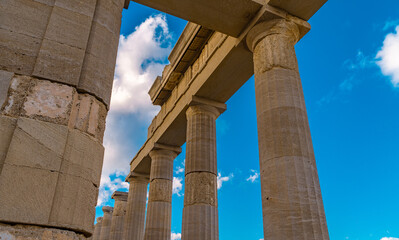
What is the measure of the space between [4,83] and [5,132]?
2.21 feet

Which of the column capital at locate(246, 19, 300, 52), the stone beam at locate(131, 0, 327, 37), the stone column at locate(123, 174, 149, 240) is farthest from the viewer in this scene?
the stone column at locate(123, 174, 149, 240)

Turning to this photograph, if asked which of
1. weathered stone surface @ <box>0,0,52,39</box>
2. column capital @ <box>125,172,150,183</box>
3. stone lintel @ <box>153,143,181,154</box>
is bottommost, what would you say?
weathered stone surface @ <box>0,0,52,39</box>

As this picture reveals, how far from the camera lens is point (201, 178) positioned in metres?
14.5

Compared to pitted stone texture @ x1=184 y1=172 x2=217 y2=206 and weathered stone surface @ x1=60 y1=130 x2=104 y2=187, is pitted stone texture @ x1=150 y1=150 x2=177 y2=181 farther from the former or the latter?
weathered stone surface @ x1=60 y1=130 x2=104 y2=187

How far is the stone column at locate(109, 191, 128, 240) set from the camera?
2800 cm

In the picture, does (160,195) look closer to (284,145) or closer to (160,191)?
(160,191)

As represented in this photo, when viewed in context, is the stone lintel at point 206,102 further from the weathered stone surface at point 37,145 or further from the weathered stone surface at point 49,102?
the weathered stone surface at point 37,145

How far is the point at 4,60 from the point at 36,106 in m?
0.83

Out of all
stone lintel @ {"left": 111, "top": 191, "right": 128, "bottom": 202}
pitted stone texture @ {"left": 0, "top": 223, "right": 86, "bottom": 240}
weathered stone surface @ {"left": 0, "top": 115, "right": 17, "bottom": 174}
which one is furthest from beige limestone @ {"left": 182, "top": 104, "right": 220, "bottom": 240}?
stone lintel @ {"left": 111, "top": 191, "right": 128, "bottom": 202}

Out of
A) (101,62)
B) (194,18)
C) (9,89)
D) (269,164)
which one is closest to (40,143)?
(9,89)

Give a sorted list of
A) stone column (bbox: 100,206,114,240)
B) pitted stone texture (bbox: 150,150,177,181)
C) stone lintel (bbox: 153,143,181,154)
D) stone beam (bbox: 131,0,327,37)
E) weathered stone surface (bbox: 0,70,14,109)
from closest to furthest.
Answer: weathered stone surface (bbox: 0,70,14,109) < stone beam (bbox: 131,0,327,37) < pitted stone texture (bbox: 150,150,177,181) < stone lintel (bbox: 153,143,181,154) < stone column (bbox: 100,206,114,240)

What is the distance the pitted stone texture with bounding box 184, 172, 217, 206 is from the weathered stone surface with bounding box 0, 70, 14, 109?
1093 cm

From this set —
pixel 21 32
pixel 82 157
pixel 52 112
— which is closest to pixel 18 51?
pixel 21 32

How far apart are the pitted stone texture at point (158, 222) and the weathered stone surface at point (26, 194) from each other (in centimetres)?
1645
